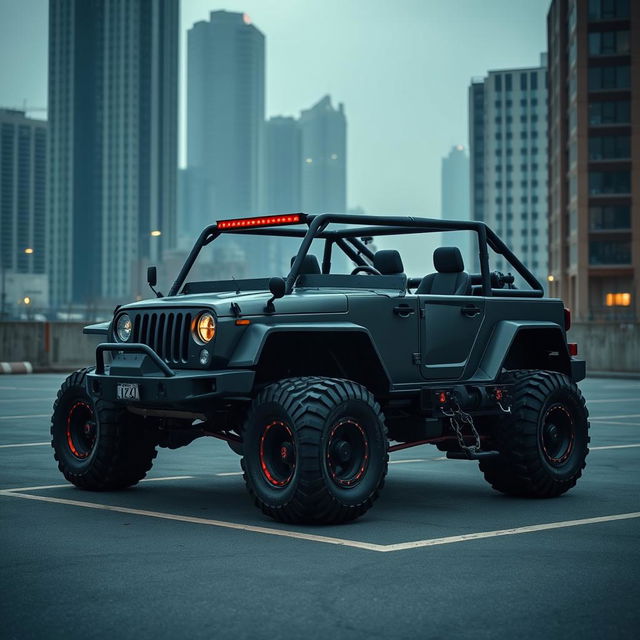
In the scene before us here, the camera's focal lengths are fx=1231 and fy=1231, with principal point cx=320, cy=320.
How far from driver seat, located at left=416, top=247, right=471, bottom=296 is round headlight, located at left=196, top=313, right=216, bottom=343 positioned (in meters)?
2.24

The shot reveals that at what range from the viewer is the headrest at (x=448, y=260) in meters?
9.94

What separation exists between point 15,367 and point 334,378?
28258 mm

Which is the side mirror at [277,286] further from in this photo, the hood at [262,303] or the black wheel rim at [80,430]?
the black wheel rim at [80,430]

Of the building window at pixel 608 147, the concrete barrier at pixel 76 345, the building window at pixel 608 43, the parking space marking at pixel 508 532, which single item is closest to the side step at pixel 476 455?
the parking space marking at pixel 508 532

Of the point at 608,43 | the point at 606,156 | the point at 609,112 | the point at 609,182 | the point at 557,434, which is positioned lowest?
the point at 557,434

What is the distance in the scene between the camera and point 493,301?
33.0ft

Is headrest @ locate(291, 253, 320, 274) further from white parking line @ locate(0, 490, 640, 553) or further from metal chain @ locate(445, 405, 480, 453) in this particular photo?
white parking line @ locate(0, 490, 640, 553)

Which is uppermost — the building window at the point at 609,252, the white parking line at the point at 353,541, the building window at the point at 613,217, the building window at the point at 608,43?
the building window at the point at 608,43

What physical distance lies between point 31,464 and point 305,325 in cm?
463

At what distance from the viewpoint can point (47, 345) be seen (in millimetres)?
37938

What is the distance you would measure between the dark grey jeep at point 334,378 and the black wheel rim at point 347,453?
11 millimetres

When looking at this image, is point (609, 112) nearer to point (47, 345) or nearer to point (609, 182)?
point (609, 182)

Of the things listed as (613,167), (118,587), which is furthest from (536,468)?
(613,167)

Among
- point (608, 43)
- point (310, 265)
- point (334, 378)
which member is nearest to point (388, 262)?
point (310, 265)
